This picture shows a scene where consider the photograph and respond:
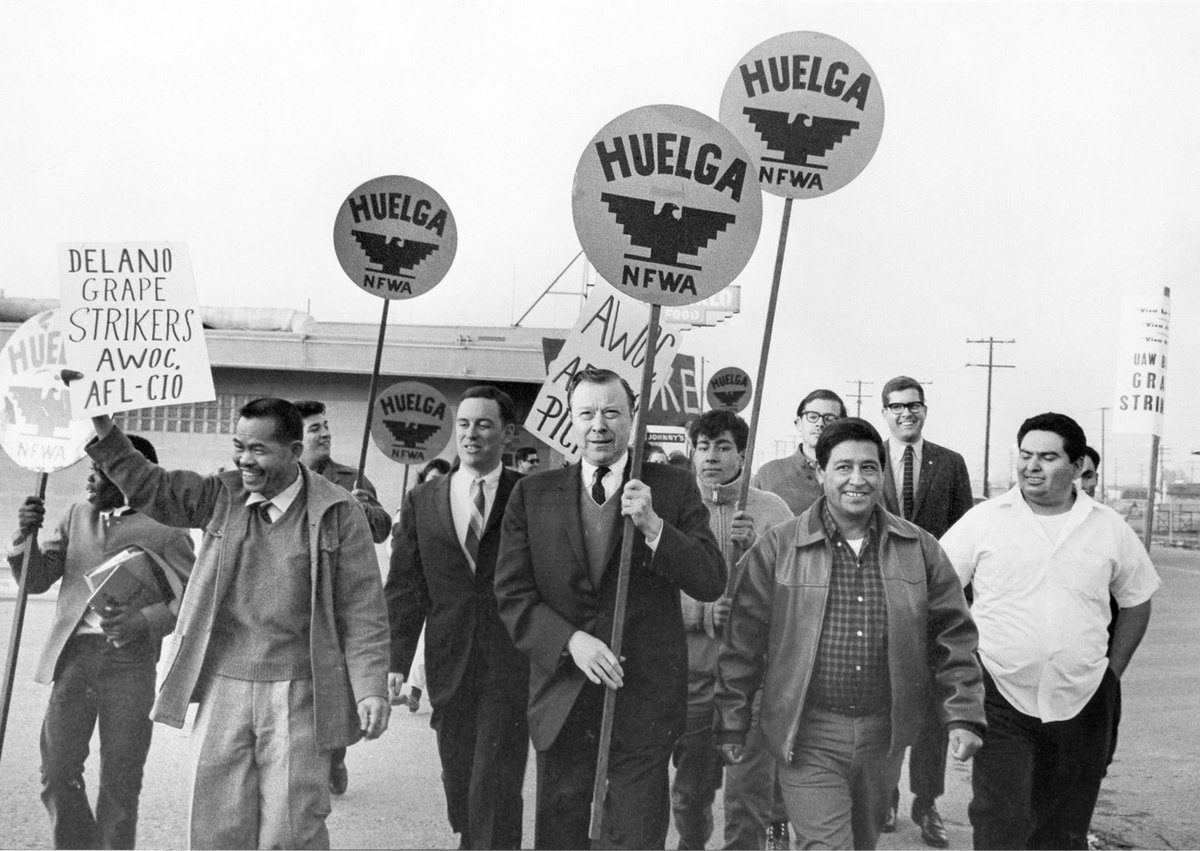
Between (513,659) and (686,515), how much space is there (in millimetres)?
1222

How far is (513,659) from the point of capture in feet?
17.4

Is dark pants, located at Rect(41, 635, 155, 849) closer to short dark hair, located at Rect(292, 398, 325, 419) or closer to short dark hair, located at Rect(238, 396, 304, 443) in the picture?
short dark hair, located at Rect(238, 396, 304, 443)

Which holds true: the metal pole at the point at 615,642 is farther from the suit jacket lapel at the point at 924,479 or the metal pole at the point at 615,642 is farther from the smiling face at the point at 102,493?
the suit jacket lapel at the point at 924,479

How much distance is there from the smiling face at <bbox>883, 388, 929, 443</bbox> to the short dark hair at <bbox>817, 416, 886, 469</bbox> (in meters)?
2.33

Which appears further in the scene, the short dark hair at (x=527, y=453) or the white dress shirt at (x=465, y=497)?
the short dark hair at (x=527, y=453)

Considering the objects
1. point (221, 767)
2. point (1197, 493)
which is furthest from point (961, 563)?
point (1197, 493)

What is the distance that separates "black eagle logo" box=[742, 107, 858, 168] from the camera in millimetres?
5695


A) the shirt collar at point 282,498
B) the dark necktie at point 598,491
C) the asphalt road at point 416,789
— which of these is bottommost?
the asphalt road at point 416,789

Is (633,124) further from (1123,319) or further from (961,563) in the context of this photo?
(1123,319)

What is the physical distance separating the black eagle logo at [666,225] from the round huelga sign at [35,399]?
8.59 feet

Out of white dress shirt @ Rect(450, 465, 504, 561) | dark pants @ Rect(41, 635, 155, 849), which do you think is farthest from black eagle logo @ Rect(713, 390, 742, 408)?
dark pants @ Rect(41, 635, 155, 849)

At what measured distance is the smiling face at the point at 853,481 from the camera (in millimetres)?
4383

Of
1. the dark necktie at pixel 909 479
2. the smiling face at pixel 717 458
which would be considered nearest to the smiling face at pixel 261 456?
the smiling face at pixel 717 458

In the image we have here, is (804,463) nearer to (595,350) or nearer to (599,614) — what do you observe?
(595,350)
